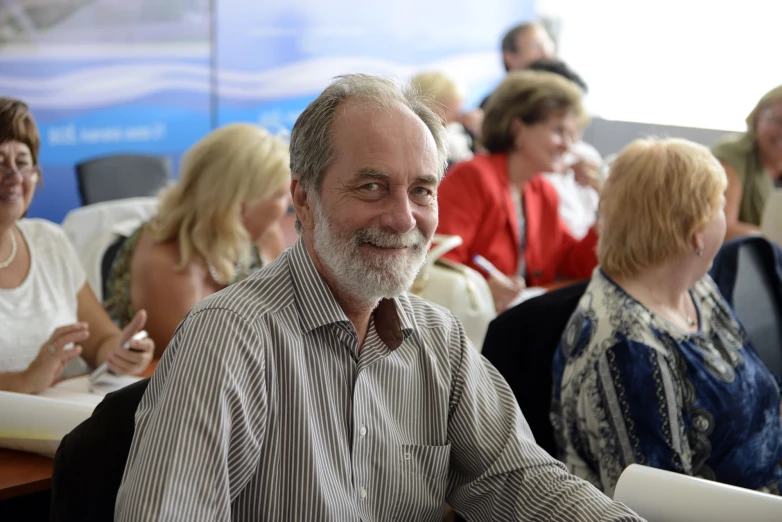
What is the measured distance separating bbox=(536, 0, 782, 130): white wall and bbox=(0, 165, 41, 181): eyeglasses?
15.0 ft

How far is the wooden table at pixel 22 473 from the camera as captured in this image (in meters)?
1.53

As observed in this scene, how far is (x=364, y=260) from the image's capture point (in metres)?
1.33

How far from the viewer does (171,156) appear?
588 centimetres

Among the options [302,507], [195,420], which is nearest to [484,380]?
[302,507]

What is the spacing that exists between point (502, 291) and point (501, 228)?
51 cm

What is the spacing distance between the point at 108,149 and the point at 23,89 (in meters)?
0.63

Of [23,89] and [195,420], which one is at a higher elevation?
[195,420]

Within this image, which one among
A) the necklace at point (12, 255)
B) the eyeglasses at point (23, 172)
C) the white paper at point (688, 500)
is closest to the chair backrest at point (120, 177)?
the necklace at point (12, 255)

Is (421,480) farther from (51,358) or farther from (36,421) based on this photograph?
(51,358)

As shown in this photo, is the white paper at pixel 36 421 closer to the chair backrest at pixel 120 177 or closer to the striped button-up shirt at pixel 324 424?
the striped button-up shirt at pixel 324 424

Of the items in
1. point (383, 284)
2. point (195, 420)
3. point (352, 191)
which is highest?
point (352, 191)

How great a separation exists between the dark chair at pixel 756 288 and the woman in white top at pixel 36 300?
1562 mm

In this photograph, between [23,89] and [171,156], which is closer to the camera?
[23,89]

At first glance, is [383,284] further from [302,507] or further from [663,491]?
[663,491]
